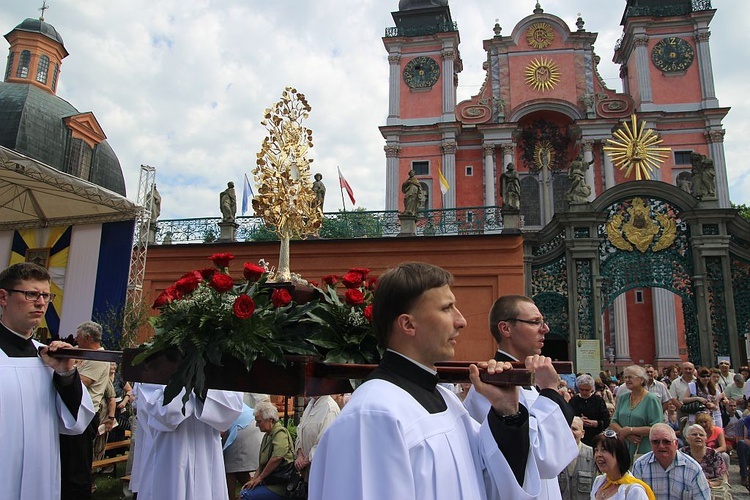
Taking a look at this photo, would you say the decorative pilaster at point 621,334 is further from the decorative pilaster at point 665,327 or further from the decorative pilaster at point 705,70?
the decorative pilaster at point 705,70

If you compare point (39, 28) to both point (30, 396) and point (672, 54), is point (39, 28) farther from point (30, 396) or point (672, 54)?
point (30, 396)

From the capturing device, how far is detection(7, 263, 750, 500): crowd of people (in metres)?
1.87

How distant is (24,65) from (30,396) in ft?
126

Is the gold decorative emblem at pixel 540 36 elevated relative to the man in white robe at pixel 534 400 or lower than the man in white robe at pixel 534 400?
elevated

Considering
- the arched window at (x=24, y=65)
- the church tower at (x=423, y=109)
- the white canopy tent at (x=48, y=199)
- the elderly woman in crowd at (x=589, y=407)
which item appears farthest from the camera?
the arched window at (x=24, y=65)

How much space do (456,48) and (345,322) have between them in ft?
106

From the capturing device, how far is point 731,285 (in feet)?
47.7

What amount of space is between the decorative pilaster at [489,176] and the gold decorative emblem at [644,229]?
46.4ft

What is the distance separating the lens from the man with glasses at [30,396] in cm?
331

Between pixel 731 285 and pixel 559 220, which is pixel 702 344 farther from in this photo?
pixel 559 220

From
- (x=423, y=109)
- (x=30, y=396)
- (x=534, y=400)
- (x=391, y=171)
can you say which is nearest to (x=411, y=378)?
(x=534, y=400)

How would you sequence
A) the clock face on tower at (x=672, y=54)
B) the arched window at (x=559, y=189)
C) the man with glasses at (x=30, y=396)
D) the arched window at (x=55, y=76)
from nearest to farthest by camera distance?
the man with glasses at (x=30, y=396) < the arched window at (x=559, y=189) < the clock face on tower at (x=672, y=54) < the arched window at (x=55, y=76)

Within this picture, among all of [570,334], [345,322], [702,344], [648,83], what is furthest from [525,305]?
[648,83]

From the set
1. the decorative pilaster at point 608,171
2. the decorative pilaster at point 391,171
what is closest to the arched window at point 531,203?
the decorative pilaster at point 608,171
